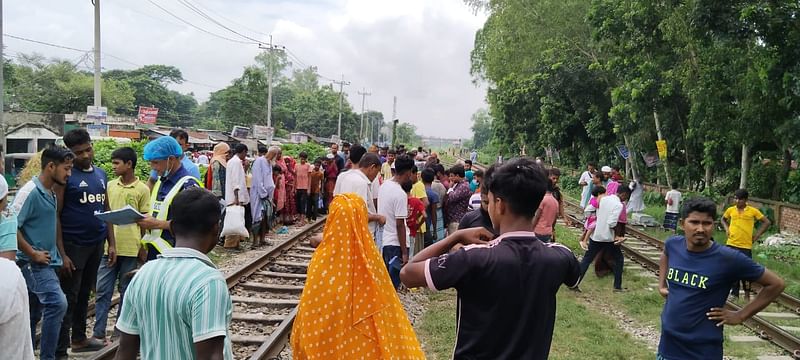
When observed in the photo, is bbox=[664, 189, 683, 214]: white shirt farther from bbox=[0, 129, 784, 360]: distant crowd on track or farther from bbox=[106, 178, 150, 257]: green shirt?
bbox=[106, 178, 150, 257]: green shirt

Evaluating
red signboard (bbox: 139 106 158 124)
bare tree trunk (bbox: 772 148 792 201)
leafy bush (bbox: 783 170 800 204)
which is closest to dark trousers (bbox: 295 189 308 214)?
bare tree trunk (bbox: 772 148 792 201)

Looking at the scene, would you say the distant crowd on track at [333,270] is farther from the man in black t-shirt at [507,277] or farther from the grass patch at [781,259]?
the grass patch at [781,259]

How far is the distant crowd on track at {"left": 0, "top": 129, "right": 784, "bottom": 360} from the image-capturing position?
236cm

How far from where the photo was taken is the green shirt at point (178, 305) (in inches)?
90.0

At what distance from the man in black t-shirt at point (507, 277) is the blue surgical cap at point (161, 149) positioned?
303 centimetres

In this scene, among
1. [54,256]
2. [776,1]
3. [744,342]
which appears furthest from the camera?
[776,1]

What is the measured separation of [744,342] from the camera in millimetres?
7020

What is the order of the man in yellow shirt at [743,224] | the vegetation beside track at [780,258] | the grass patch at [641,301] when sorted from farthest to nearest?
the vegetation beside track at [780,258] < the man in yellow shirt at [743,224] < the grass patch at [641,301]

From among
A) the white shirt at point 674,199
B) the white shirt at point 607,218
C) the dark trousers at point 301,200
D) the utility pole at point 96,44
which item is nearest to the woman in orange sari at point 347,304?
the white shirt at point 607,218

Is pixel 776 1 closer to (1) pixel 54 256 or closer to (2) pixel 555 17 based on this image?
(1) pixel 54 256

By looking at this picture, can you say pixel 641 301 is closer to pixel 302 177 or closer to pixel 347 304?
pixel 347 304

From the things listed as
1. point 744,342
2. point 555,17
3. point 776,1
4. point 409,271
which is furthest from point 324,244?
point 555,17

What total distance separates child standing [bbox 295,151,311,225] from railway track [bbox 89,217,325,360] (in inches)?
133

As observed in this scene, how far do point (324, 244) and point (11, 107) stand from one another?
5589 cm
